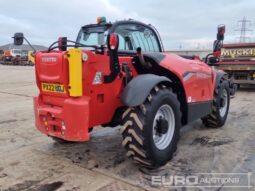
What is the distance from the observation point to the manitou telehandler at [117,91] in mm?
3740

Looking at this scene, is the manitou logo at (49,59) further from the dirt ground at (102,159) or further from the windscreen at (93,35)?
the dirt ground at (102,159)

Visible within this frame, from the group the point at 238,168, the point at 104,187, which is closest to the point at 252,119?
the point at 238,168

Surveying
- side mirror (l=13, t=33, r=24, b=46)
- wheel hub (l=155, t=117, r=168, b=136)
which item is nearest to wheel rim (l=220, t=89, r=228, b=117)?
wheel hub (l=155, t=117, r=168, b=136)

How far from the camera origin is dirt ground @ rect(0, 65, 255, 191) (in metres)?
3.77

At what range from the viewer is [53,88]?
13.1 ft

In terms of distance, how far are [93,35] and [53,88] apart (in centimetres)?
140

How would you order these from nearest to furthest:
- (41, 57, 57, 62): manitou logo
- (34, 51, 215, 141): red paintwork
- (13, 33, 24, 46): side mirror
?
(34, 51, 215, 141): red paintwork → (41, 57, 57, 62): manitou logo → (13, 33, 24, 46): side mirror

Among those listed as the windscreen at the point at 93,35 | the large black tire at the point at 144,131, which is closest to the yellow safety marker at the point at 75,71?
the large black tire at the point at 144,131

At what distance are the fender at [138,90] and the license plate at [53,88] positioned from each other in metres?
0.75

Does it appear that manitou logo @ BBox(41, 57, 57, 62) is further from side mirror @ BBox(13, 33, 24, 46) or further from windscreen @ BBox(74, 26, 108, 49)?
windscreen @ BBox(74, 26, 108, 49)

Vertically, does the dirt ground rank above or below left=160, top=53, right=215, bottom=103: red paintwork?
below

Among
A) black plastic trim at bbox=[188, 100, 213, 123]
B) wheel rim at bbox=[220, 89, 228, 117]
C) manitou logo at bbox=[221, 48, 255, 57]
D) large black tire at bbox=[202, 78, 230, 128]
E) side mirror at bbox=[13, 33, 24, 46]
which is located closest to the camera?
side mirror at bbox=[13, 33, 24, 46]

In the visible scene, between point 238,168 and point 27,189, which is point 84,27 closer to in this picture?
point 27,189

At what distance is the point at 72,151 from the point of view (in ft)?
16.1
